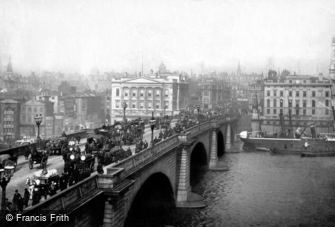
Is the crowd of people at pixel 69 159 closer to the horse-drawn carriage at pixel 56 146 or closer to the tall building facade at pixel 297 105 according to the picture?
the horse-drawn carriage at pixel 56 146

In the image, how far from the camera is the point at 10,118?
97.6 m

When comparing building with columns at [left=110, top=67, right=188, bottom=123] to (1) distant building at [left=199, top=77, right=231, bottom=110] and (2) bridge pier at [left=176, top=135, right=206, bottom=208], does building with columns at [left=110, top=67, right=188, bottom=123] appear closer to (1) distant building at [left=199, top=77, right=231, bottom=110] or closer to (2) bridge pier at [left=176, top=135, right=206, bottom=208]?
(1) distant building at [left=199, top=77, right=231, bottom=110]

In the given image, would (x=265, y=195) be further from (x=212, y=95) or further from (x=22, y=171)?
(x=212, y=95)

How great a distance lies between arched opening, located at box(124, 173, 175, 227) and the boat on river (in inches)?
1841

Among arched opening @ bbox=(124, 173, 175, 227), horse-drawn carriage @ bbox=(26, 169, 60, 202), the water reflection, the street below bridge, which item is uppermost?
horse-drawn carriage @ bbox=(26, 169, 60, 202)

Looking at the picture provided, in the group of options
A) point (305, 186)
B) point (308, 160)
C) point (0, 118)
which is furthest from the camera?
point (0, 118)

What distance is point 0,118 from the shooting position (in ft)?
314

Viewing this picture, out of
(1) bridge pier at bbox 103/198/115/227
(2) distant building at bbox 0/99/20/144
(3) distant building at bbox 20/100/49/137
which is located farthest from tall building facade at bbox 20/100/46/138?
(1) bridge pier at bbox 103/198/115/227

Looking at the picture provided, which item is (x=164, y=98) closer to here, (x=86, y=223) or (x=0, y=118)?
(x=0, y=118)

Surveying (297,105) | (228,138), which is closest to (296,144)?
(228,138)

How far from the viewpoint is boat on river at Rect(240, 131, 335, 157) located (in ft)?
260

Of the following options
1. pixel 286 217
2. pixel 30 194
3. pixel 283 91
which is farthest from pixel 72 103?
pixel 30 194

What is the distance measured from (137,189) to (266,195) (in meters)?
23.0

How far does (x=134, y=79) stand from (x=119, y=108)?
315 inches
